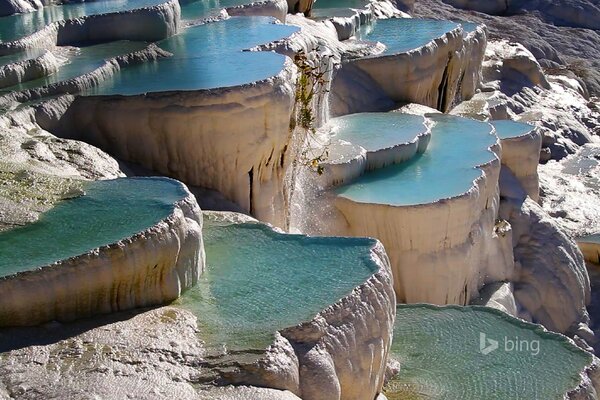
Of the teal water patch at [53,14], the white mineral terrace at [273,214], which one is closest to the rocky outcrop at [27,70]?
the white mineral terrace at [273,214]

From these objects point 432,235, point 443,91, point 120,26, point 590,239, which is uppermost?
point 120,26

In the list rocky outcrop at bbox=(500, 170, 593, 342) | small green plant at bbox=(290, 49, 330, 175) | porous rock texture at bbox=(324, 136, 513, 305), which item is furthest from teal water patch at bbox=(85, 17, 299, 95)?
rocky outcrop at bbox=(500, 170, 593, 342)

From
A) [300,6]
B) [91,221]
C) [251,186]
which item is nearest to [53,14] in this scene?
[300,6]

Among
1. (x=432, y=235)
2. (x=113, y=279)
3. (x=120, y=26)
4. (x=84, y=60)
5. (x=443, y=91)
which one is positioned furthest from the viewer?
(x=443, y=91)

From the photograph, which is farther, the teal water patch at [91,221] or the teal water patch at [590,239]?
the teal water patch at [590,239]

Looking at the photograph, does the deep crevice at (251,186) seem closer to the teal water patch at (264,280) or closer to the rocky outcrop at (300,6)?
the teal water patch at (264,280)

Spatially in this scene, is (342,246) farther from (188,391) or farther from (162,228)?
(188,391)

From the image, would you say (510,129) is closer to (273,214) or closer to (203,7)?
(203,7)
